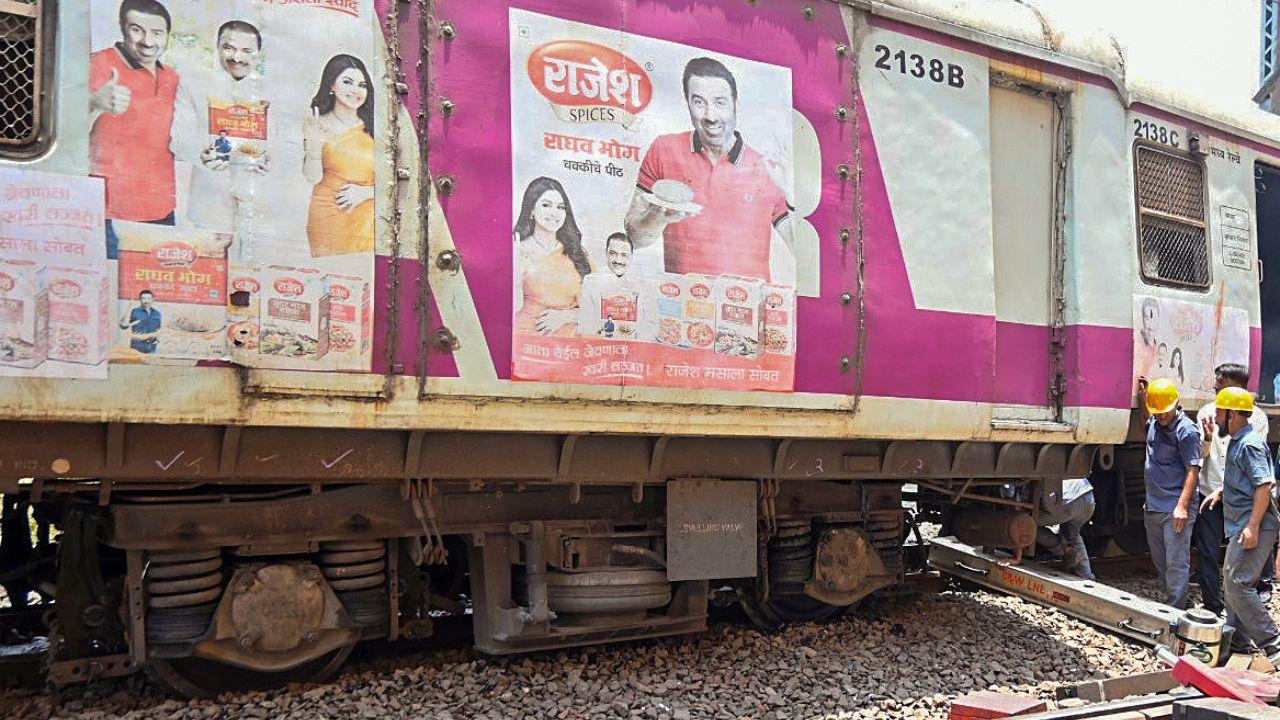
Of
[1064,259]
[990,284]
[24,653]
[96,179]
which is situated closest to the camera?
[96,179]

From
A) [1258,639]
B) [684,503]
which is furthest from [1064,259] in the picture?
[684,503]

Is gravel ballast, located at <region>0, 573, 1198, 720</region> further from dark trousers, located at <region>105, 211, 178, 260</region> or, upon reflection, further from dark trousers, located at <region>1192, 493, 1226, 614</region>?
dark trousers, located at <region>105, 211, 178, 260</region>

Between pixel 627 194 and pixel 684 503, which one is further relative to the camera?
pixel 684 503

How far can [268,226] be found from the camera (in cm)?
385

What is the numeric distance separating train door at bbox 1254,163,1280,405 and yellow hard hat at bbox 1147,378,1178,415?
2744 millimetres

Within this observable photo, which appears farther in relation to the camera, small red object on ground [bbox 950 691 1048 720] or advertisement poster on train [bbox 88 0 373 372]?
small red object on ground [bbox 950 691 1048 720]

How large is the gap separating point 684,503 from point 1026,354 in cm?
251

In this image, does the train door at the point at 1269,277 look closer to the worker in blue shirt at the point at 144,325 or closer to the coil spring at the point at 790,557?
the coil spring at the point at 790,557

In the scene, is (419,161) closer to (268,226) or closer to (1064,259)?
(268,226)

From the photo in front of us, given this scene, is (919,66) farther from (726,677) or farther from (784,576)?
(726,677)

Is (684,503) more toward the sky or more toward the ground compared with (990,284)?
more toward the ground

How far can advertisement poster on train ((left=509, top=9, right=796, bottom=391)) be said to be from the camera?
4.46m

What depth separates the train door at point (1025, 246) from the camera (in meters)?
6.15

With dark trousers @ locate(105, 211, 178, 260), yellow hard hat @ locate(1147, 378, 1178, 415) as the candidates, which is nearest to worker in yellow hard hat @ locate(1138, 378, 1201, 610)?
yellow hard hat @ locate(1147, 378, 1178, 415)
